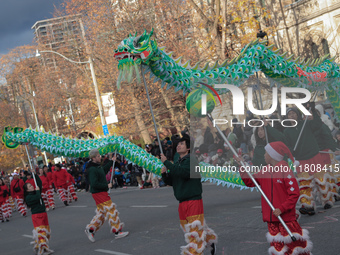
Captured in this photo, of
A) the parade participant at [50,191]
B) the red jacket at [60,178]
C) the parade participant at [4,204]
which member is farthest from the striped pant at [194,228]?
the parade participant at [4,204]

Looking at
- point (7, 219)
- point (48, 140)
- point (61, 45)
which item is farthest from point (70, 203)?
point (61, 45)

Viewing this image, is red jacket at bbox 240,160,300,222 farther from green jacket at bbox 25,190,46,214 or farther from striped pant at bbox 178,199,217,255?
green jacket at bbox 25,190,46,214

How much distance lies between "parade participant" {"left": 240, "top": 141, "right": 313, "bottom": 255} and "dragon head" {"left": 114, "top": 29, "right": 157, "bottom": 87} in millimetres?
4432

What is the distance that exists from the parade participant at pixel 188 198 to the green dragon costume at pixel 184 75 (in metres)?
2.61

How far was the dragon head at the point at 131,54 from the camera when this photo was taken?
31.4ft

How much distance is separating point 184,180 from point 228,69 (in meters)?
4.29

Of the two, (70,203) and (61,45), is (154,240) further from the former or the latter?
(61,45)

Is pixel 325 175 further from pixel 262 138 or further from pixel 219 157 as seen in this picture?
pixel 219 157

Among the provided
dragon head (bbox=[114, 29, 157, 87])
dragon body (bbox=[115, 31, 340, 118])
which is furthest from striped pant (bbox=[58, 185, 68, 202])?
dragon head (bbox=[114, 29, 157, 87])

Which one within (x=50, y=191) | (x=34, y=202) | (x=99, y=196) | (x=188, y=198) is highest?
(x=188, y=198)

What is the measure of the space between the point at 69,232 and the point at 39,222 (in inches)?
119

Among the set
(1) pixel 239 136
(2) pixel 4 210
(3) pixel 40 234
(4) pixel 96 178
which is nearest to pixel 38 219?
(3) pixel 40 234

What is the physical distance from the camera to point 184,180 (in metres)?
7.23

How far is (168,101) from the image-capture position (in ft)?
103
